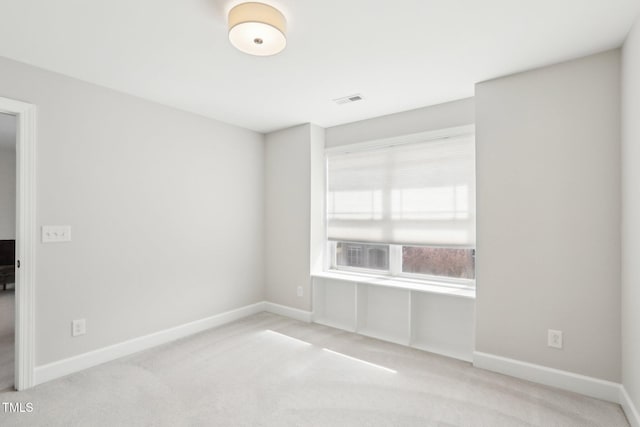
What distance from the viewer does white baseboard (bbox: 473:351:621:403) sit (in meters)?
2.30

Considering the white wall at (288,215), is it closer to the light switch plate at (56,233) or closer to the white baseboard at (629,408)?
the light switch plate at (56,233)

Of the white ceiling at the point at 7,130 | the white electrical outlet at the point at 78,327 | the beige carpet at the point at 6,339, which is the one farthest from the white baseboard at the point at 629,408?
the white ceiling at the point at 7,130

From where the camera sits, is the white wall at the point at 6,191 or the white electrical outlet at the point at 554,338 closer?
the white electrical outlet at the point at 554,338

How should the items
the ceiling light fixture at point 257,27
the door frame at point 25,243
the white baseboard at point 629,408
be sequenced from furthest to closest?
1. the door frame at point 25,243
2. the white baseboard at point 629,408
3. the ceiling light fixture at point 257,27

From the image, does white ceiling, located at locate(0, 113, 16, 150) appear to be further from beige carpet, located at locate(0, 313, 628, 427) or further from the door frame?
beige carpet, located at locate(0, 313, 628, 427)

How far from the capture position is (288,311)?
4.27 m

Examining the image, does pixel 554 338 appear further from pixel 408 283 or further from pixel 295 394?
pixel 295 394

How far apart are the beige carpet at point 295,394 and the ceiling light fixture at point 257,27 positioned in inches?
93.5

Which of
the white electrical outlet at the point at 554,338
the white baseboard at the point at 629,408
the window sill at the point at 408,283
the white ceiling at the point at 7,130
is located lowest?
the white baseboard at the point at 629,408

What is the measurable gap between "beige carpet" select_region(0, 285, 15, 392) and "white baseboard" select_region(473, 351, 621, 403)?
3.81m

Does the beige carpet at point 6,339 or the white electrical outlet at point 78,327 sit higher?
the white electrical outlet at point 78,327

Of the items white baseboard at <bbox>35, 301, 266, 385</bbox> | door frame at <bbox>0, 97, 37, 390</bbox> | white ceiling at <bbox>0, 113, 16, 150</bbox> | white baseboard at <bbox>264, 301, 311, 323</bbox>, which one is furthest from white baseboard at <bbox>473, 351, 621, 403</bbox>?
white ceiling at <bbox>0, 113, 16, 150</bbox>

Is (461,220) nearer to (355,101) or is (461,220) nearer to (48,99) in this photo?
(355,101)

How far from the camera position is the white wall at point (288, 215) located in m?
4.14
